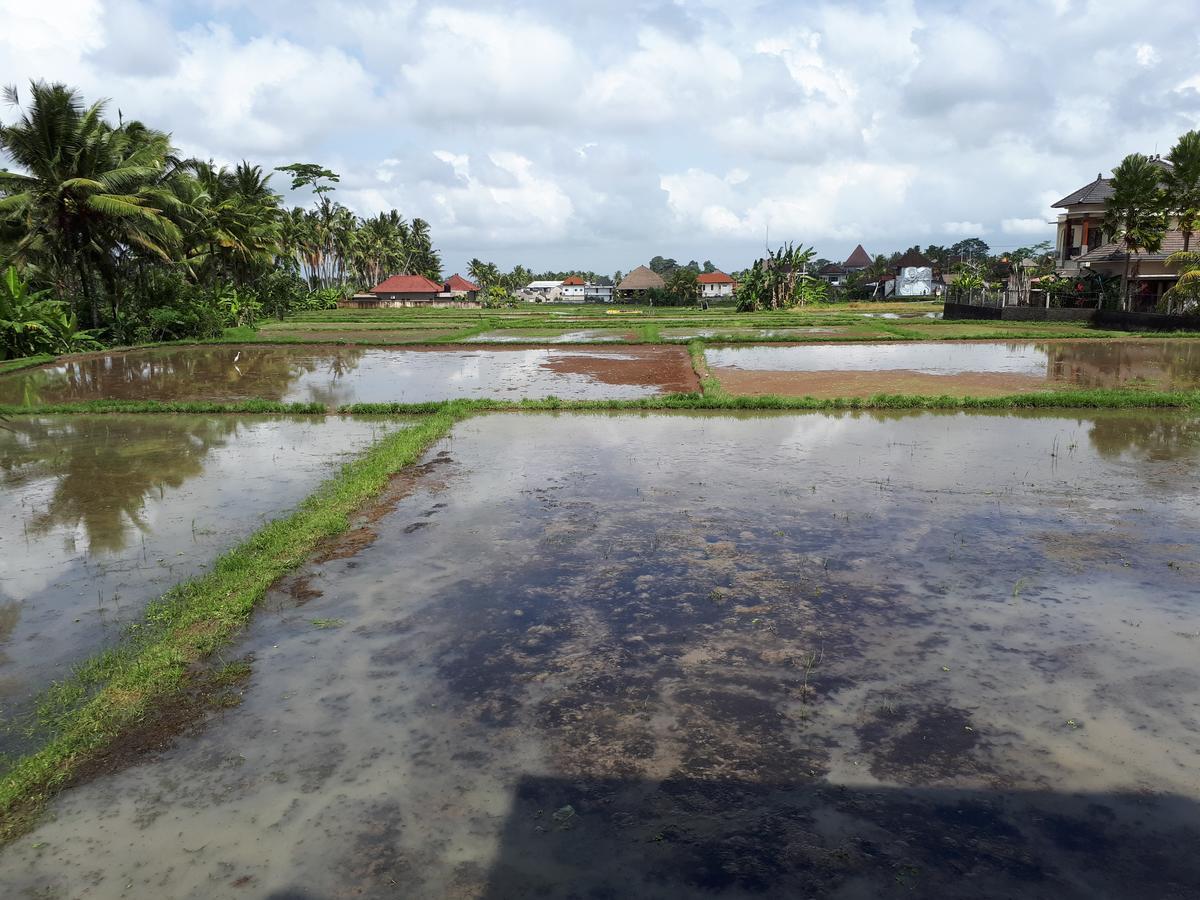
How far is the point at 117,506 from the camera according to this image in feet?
28.9

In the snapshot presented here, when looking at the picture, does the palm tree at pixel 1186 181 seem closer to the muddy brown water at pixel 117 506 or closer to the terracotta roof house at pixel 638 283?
the muddy brown water at pixel 117 506

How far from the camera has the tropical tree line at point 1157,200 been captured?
2836 cm

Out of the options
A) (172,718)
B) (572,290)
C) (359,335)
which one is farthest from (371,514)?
(572,290)

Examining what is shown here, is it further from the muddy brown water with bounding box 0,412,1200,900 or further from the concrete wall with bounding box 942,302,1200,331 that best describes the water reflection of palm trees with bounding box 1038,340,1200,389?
the muddy brown water with bounding box 0,412,1200,900

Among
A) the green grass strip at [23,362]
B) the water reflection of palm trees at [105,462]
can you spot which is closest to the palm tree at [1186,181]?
the water reflection of palm trees at [105,462]

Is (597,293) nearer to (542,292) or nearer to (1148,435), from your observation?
(542,292)

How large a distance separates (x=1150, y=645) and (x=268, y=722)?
5.39 m

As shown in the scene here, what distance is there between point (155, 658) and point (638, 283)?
78.4 metres

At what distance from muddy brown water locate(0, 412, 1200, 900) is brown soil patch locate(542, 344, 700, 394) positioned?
31.5 ft

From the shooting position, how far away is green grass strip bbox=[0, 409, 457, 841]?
398 centimetres

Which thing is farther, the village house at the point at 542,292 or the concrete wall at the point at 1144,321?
the village house at the point at 542,292

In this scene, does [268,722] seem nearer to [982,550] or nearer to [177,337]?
[982,550]

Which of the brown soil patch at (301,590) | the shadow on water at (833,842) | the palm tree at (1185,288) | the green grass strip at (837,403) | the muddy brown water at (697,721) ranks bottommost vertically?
the shadow on water at (833,842)

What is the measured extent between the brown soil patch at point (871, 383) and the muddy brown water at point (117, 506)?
304 inches
